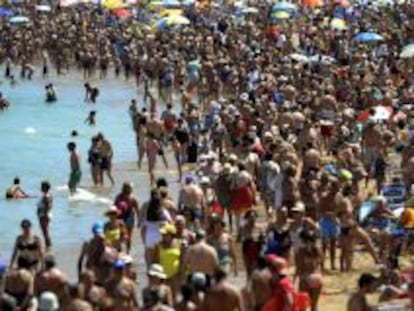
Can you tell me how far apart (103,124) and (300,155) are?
31.4ft

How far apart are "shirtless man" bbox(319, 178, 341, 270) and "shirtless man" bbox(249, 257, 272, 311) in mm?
3355

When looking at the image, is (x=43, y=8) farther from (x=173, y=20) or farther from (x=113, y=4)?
(x=173, y=20)

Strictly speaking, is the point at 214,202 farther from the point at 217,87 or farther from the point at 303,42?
the point at 303,42

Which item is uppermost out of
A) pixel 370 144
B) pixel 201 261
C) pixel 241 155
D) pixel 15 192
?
pixel 201 261

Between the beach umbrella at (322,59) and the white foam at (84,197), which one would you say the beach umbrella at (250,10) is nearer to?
the beach umbrella at (322,59)

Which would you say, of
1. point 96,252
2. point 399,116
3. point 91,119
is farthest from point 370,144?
point 91,119

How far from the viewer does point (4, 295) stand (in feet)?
36.6

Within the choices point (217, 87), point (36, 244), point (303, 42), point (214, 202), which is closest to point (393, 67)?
Answer: point (217, 87)

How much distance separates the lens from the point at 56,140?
2720cm

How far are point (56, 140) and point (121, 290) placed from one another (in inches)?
640

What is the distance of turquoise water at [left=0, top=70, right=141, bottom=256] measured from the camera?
18.6 m

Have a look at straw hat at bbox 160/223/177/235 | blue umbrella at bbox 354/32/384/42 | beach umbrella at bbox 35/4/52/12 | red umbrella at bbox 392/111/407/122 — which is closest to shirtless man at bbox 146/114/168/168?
red umbrella at bbox 392/111/407/122

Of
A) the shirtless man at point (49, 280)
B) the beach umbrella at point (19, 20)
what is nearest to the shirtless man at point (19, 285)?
the shirtless man at point (49, 280)

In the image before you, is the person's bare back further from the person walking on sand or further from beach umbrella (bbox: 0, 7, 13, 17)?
beach umbrella (bbox: 0, 7, 13, 17)
